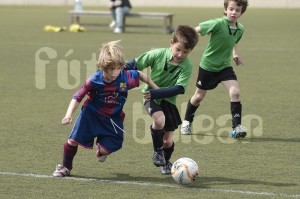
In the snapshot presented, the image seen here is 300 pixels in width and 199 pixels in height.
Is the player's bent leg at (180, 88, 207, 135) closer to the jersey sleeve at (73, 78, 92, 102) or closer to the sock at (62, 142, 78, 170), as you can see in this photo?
the sock at (62, 142, 78, 170)

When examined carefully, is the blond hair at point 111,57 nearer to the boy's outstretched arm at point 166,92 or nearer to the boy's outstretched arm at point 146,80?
the boy's outstretched arm at point 146,80

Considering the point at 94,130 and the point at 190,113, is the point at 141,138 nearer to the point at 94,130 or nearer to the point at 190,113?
the point at 190,113

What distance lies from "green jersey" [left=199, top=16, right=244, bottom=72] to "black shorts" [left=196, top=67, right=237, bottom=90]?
52 mm

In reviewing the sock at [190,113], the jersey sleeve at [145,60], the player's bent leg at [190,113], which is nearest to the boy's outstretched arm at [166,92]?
the jersey sleeve at [145,60]

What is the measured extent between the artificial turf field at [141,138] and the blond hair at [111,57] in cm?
108

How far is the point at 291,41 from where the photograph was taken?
2328 centimetres

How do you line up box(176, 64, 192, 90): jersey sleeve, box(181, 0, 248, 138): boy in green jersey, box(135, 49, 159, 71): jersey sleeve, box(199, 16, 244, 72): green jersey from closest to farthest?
box(176, 64, 192, 90): jersey sleeve → box(135, 49, 159, 71): jersey sleeve → box(181, 0, 248, 138): boy in green jersey → box(199, 16, 244, 72): green jersey

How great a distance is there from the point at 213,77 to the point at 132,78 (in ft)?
9.61

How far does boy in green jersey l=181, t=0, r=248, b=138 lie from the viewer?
9.87m

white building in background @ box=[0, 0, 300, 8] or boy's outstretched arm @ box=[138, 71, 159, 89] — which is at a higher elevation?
boy's outstretched arm @ box=[138, 71, 159, 89]

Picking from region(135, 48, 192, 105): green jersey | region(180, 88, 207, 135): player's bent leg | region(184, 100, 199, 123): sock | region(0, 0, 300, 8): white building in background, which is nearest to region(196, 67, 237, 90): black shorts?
region(180, 88, 207, 135): player's bent leg

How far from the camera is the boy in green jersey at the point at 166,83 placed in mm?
7520

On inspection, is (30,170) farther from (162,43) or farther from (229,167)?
(162,43)

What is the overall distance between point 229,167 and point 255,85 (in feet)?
22.5
